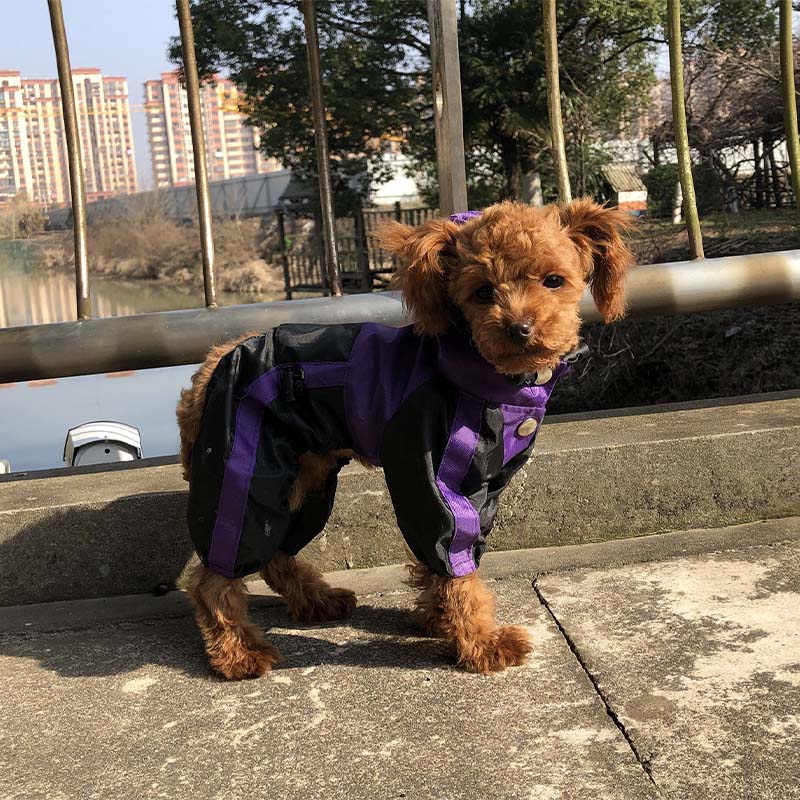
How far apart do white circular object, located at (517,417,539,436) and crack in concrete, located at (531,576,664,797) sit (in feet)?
2.22

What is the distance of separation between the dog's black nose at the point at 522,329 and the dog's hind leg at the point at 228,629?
1217 mm

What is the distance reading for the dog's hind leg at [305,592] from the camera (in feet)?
11.1

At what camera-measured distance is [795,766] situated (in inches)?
88.7

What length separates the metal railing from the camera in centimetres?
370

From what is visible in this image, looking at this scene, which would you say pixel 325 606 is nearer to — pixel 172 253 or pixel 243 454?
pixel 243 454

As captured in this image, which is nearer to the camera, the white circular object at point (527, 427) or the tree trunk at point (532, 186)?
the white circular object at point (527, 427)

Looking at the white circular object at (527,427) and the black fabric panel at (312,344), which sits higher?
the black fabric panel at (312,344)

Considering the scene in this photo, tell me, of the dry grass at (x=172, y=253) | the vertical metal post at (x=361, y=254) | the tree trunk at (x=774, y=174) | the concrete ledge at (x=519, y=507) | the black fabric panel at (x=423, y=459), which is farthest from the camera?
the vertical metal post at (x=361, y=254)

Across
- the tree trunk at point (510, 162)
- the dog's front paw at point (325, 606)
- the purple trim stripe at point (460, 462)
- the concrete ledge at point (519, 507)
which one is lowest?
the dog's front paw at point (325, 606)

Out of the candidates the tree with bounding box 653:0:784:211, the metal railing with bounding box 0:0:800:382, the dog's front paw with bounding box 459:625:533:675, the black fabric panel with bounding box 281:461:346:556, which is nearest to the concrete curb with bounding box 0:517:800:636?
the black fabric panel with bounding box 281:461:346:556

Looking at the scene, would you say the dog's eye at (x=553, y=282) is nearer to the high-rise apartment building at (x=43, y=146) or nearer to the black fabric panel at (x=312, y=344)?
the black fabric panel at (x=312, y=344)

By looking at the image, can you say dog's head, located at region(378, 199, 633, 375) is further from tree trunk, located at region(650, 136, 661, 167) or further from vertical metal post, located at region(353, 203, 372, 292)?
vertical metal post, located at region(353, 203, 372, 292)

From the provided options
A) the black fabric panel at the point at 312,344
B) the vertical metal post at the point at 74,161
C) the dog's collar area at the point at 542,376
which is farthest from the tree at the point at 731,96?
the black fabric panel at the point at 312,344

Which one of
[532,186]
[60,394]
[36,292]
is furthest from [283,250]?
[36,292]
